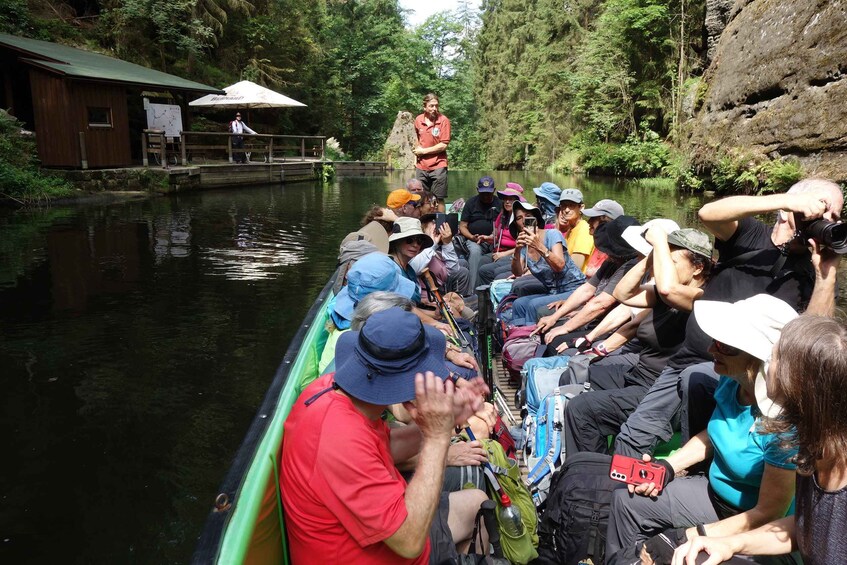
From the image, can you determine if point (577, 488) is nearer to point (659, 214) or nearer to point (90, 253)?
point (90, 253)

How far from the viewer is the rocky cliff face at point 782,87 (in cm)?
1113

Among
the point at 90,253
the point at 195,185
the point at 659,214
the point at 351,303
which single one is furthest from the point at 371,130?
the point at 351,303

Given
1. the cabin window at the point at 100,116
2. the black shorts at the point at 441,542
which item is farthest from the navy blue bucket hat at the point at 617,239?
the cabin window at the point at 100,116

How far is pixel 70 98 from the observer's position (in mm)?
16375

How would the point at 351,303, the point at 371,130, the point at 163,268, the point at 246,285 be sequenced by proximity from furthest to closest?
1. the point at 371,130
2. the point at 163,268
3. the point at 246,285
4. the point at 351,303

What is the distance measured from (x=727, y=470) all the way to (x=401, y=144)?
40.8m

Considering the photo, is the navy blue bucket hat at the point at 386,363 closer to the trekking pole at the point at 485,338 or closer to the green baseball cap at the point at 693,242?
the green baseball cap at the point at 693,242

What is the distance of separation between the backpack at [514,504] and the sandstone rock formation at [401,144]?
38.4 meters

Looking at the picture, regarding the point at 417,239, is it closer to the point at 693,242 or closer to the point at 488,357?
the point at 488,357

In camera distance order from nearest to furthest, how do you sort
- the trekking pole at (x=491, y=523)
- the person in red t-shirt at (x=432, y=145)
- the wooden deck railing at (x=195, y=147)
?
the trekking pole at (x=491, y=523) → the person in red t-shirt at (x=432, y=145) → the wooden deck railing at (x=195, y=147)

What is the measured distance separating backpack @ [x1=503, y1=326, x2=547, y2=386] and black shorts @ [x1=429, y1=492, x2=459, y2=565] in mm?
2388

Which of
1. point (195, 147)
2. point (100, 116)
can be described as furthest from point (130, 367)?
point (195, 147)

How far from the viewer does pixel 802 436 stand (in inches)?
64.4

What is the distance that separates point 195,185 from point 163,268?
10.9 metres
